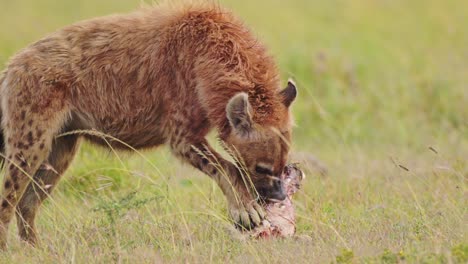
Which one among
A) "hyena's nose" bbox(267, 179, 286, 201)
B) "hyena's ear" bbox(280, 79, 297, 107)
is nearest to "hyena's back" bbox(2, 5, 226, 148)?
"hyena's ear" bbox(280, 79, 297, 107)

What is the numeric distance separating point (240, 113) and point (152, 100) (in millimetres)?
965

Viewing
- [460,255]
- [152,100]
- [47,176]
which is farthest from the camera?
[47,176]

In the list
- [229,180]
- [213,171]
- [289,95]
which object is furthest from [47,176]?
[289,95]

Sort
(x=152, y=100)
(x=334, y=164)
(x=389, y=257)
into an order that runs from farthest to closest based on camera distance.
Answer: (x=334, y=164), (x=152, y=100), (x=389, y=257)

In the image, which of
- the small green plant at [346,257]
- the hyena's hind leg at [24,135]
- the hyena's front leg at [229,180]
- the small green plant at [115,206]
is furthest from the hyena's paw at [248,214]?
the hyena's hind leg at [24,135]

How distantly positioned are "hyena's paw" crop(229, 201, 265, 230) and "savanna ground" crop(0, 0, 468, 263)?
153mm

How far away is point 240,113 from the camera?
21.9 ft

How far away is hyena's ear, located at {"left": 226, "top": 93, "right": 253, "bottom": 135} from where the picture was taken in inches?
259

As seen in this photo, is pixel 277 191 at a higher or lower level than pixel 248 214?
higher

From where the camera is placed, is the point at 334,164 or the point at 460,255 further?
the point at 334,164

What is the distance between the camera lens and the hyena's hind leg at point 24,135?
7051 millimetres

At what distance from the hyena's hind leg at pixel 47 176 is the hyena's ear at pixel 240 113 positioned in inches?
57.9

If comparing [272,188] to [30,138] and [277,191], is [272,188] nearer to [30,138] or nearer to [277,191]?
[277,191]

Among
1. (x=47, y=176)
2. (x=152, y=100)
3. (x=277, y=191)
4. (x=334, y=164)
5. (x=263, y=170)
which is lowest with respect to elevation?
(x=334, y=164)
